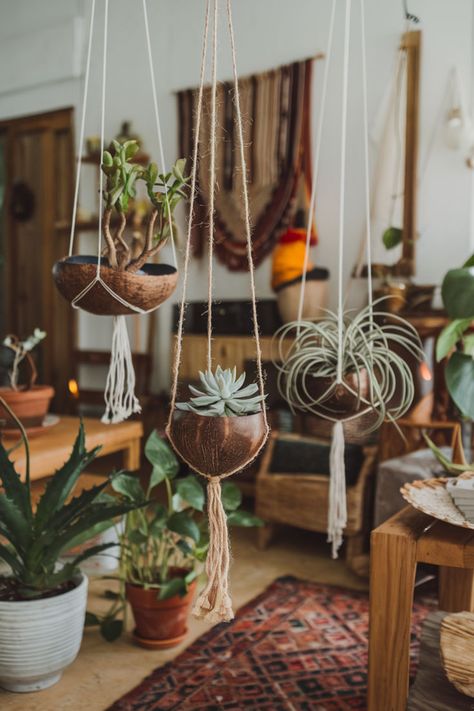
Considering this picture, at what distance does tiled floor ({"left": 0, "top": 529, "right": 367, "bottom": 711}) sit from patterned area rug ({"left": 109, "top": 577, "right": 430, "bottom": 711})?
6cm

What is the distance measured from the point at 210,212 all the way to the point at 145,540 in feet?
3.98

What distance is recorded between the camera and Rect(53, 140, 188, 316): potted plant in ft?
4.66

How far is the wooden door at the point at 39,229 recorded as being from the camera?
4.94 m

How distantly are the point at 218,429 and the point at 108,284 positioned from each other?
44cm

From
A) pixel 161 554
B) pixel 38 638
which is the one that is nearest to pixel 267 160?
pixel 161 554

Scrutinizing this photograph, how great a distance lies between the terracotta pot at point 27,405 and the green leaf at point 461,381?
1472mm

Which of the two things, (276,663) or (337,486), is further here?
(276,663)

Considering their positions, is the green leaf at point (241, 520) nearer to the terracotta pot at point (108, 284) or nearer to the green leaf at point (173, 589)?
the green leaf at point (173, 589)

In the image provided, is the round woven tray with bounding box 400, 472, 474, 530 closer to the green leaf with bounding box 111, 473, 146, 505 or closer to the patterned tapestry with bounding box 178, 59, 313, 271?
the green leaf with bounding box 111, 473, 146, 505

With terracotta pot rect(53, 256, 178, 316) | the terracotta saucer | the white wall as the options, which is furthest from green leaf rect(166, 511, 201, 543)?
the white wall

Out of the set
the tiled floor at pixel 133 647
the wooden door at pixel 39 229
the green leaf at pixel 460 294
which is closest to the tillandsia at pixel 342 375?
the green leaf at pixel 460 294

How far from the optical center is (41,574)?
1901 mm

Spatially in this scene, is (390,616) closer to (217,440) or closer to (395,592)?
(395,592)

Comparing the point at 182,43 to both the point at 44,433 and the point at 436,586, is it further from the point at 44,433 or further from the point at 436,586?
the point at 436,586
